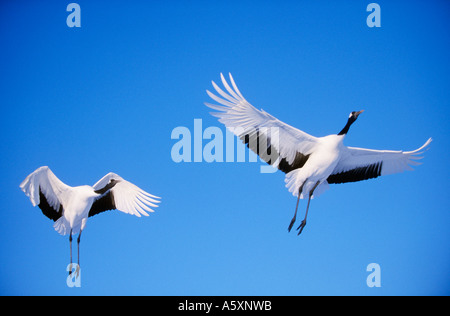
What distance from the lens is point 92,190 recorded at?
45.5ft

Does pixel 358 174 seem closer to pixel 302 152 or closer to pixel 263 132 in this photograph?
pixel 302 152

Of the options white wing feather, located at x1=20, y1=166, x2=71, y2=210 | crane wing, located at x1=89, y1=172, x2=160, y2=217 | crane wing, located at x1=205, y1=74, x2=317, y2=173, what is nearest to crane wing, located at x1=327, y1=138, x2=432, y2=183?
crane wing, located at x1=205, y1=74, x2=317, y2=173

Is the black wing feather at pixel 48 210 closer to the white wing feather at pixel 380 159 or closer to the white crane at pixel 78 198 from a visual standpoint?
the white crane at pixel 78 198

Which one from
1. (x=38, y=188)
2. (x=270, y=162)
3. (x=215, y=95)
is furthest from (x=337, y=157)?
(x=38, y=188)

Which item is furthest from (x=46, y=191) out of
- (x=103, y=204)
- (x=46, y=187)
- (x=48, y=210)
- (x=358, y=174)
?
(x=358, y=174)

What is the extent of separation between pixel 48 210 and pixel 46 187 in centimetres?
85

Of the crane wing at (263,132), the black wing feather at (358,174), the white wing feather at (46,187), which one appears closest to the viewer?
the crane wing at (263,132)

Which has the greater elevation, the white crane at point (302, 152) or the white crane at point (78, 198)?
the white crane at point (302, 152)

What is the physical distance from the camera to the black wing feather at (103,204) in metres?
14.5

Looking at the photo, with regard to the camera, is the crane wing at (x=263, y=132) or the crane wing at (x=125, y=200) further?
the crane wing at (x=125, y=200)

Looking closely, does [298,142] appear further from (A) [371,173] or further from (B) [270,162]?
(A) [371,173]

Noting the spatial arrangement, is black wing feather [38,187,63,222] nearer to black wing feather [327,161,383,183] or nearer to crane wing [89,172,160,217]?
crane wing [89,172,160,217]

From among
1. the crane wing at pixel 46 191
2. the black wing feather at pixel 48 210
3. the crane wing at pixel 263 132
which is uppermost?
the crane wing at pixel 263 132

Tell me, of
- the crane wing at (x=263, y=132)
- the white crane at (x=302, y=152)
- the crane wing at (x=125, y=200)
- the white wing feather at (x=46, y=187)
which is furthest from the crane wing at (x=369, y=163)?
the white wing feather at (x=46, y=187)
